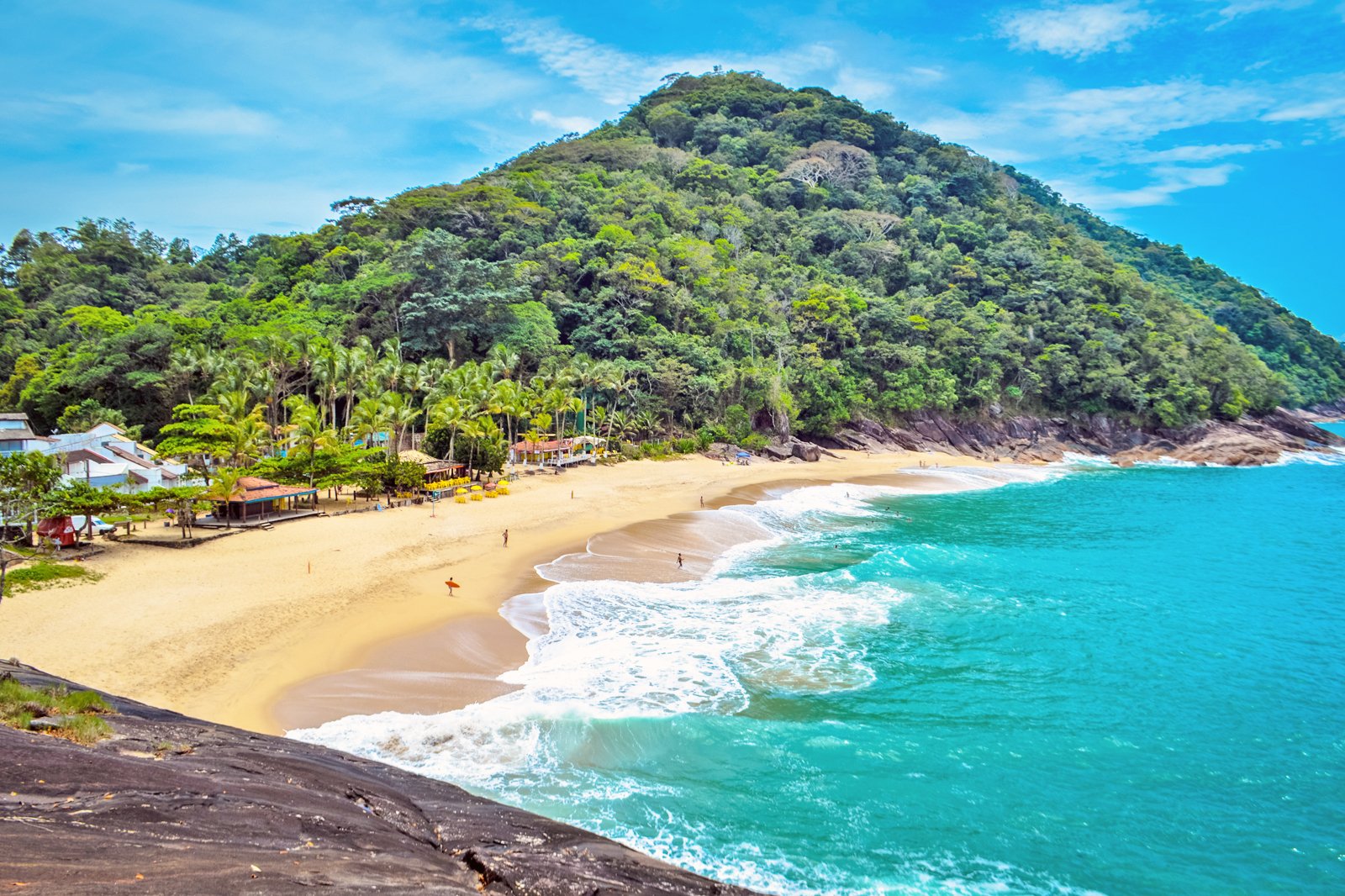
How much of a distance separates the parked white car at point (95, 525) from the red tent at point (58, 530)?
1.27 meters

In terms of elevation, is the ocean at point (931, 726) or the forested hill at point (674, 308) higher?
the forested hill at point (674, 308)

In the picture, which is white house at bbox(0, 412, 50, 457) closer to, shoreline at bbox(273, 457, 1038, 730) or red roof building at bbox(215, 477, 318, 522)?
red roof building at bbox(215, 477, 318, 522)

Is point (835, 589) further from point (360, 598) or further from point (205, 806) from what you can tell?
point (205, 806)

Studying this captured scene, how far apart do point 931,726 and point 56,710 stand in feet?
48.9

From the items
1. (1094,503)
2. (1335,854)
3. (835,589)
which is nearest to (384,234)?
(835,589)

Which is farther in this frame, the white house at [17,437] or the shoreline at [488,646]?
the white house at [17,437]

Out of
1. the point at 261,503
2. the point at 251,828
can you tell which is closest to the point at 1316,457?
the point at 261,503

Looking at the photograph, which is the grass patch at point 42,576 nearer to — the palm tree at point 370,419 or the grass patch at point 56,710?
the grass patch at point 56,710

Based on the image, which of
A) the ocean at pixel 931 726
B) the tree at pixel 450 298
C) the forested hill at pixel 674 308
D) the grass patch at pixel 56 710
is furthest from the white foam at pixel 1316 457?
the grass patch at pixel 56 710

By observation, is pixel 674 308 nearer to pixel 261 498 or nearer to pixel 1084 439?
pixel 261 498

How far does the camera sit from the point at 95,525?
2512cm

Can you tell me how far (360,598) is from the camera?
20703 millimetres

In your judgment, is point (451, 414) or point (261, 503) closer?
point (261, 503)

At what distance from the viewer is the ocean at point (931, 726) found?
445 inches
